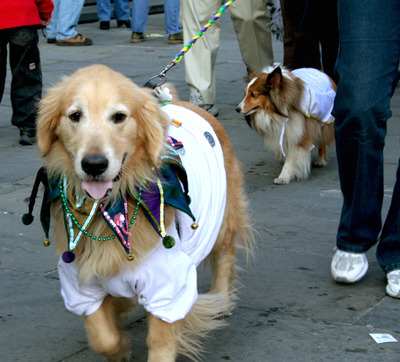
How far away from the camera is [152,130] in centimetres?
237

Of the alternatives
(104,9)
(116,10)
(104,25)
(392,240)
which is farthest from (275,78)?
(116,10)

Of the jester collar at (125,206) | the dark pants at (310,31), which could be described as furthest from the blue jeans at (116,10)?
the jester collar at (125,206)

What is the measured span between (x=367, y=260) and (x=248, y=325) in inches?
36.8

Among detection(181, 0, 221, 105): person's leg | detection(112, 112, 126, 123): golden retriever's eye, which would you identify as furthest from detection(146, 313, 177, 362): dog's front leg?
detection(181, 0, 221, 105): person's leg

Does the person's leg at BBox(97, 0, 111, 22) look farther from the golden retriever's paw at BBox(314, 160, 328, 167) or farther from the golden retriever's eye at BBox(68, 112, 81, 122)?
the golden retriever's eye at BBox(68, 112, 81, 122)

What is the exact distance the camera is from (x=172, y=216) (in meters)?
2.44

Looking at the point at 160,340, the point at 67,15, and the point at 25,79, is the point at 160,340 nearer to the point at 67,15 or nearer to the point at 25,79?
the point at 25,79

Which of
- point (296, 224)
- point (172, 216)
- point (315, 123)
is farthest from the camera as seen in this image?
point (315, 123)

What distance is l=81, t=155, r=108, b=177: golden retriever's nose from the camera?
2.17 m

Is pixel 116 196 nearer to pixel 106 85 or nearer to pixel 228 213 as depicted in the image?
pixel 106 85

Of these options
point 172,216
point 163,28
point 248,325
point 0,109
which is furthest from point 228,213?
point 163,28

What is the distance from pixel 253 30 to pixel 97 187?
5.05 m

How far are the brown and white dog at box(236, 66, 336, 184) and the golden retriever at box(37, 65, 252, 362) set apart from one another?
3019 mm

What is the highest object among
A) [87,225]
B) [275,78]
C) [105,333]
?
[87,225]
